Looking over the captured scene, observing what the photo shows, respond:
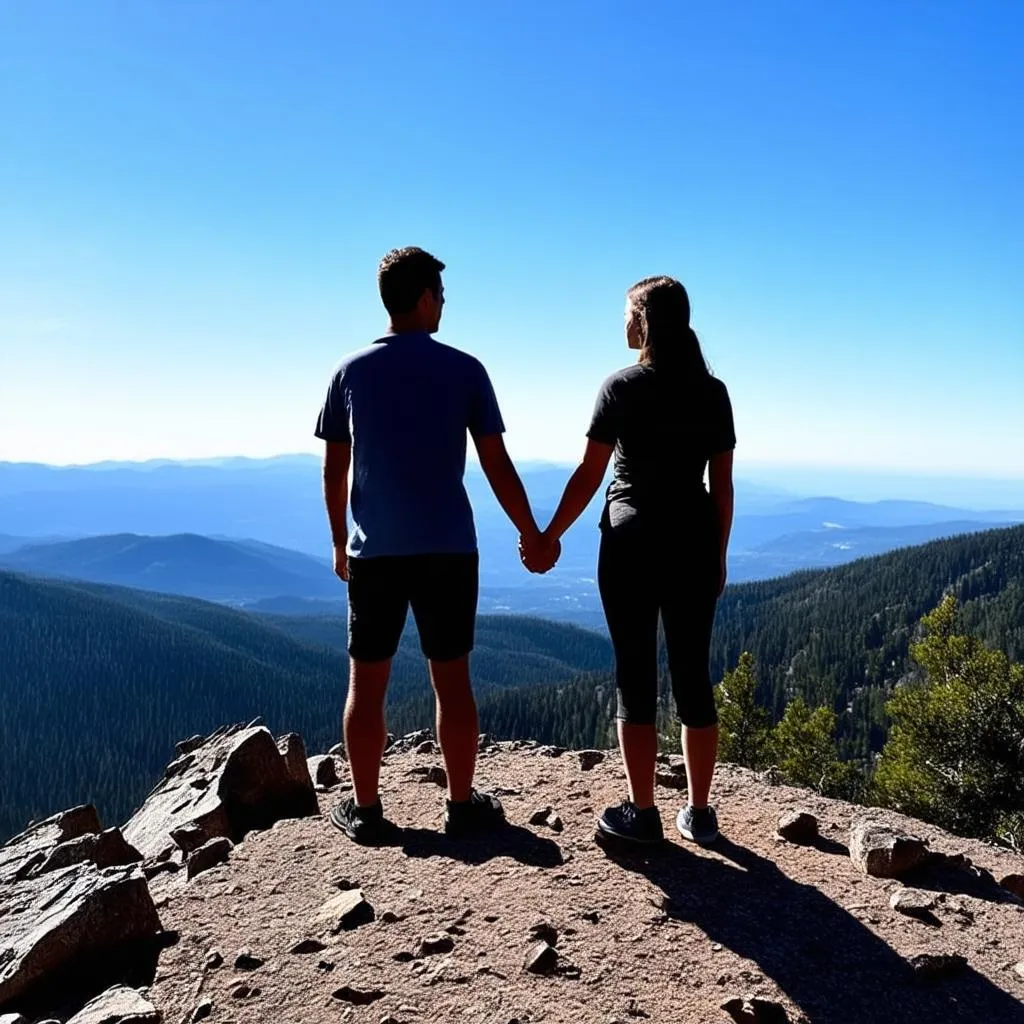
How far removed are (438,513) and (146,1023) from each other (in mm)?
2841

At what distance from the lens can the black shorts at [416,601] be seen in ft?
16.0

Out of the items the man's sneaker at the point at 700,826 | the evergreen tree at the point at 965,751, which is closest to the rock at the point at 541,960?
the man's sneaker at the point at 700,826

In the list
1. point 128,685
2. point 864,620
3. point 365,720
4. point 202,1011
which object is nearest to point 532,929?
point 202,1011

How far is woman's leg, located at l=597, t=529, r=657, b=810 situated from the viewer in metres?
4.71

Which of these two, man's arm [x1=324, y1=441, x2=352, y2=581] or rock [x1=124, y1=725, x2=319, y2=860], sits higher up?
man's arm [x1=324, y1=441, x2=352, y2=581]

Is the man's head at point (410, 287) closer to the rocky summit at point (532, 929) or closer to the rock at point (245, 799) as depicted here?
the rocky summit at point (532, 929)

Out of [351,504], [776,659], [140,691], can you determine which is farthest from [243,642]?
[351,504]

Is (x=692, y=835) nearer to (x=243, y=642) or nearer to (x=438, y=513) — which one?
(x=438, y=513)

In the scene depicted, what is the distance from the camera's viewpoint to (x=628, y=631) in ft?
15.7

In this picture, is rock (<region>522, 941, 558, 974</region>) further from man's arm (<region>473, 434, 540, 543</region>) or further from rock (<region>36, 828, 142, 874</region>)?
rock (<region>36, 828, 142, 874</region>)

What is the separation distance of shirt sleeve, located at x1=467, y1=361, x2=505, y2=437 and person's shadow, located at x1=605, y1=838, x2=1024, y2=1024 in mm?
2757

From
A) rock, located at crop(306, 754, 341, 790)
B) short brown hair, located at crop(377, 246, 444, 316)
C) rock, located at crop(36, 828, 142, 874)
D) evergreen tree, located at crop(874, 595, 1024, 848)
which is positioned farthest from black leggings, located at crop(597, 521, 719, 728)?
evergreen tree, located at crop(874, 595, 1024, 848)

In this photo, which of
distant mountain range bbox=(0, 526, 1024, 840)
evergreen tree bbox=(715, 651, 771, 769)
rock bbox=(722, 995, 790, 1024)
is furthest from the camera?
distant mountain range bbox=(0, 526, 1024, 840)

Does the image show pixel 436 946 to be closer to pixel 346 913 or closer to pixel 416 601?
pixel 346 913
